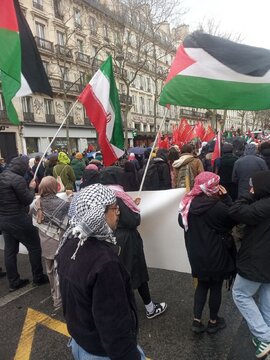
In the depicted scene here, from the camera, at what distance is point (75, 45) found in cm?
3369

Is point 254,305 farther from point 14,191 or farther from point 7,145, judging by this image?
point 7,145

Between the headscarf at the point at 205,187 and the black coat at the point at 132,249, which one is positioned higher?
the headscarf at the point at 205,187

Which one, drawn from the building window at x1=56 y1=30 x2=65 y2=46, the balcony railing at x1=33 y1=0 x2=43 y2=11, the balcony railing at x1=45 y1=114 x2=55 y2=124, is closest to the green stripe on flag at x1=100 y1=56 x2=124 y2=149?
the balcony railing at x1=45 y1=114 x2=55 y2=124

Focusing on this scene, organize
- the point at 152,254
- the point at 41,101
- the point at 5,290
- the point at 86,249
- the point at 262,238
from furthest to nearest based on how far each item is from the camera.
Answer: the point at 41,101
the point at 5,290
the point at 152,254
the point at 262,238
the point at 86,249

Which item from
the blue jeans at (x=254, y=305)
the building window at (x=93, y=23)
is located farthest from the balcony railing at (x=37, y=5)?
the blue jeans at (x=254, y=305)

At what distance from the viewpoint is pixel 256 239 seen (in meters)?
2.68

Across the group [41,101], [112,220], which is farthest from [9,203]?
[41,101]

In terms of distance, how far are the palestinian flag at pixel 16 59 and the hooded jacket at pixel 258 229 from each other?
9.42 feet

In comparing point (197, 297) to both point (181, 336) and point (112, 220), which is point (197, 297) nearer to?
point (181, 336)

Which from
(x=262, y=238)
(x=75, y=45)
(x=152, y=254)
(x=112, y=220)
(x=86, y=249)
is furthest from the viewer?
(x=75, y=45)

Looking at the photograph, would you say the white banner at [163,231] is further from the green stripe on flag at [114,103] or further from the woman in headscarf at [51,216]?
the green stripe on flag at [114,103]

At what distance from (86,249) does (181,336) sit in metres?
1.99

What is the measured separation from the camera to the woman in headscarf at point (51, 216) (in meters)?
3.76

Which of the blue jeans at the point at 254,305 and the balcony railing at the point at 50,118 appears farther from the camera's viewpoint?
the balcony railing at the point at 50,118
